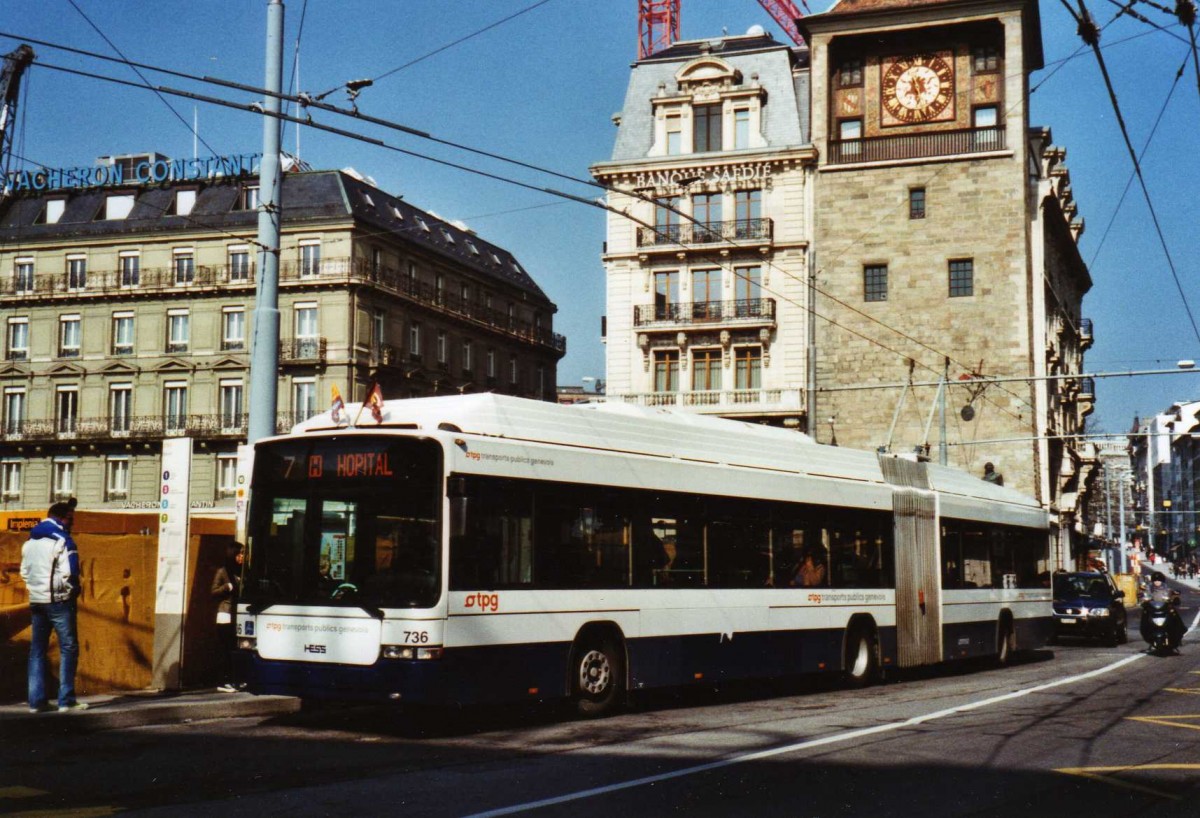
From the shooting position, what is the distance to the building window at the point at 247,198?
6017 centimetres

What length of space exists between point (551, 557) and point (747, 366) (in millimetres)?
34823

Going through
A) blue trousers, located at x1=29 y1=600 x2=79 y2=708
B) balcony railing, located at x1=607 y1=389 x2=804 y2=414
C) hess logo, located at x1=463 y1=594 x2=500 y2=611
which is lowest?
blue trousers, located at x1=29 y1=600 x2=79 y2=708

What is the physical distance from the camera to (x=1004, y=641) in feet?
73.5

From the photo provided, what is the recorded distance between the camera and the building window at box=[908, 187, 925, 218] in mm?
46594

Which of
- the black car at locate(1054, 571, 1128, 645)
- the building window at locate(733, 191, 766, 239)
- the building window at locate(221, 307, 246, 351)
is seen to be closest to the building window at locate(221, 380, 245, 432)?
the building window at locate(221, 307, 246, 351)

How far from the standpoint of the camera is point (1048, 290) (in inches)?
2030

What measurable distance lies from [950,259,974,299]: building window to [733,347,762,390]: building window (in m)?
6.90

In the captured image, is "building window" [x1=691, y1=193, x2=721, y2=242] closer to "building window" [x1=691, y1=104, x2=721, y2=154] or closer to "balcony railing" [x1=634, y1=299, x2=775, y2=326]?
"building window" [x1=691, y1=104, x2=721, y2=154]

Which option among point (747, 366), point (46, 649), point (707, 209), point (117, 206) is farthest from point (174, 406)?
point (46, 649)

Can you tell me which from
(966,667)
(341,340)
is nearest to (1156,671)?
(966,667)

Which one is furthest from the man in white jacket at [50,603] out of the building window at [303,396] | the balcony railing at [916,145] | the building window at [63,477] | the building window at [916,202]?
the building window at [63,477]

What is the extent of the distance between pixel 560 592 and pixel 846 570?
606cm

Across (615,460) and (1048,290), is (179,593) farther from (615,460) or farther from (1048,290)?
(1048,290)

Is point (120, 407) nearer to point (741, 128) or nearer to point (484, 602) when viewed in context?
point (741, 128)
